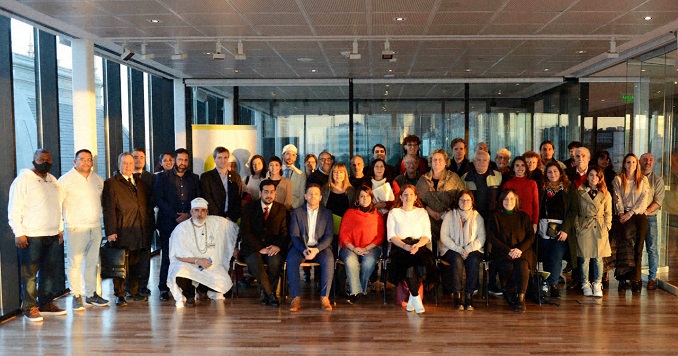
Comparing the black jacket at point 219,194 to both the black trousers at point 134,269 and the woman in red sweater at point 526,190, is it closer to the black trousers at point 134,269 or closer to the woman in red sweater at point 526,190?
the black trousers at point 134,269

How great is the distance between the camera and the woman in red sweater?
22.9 ft

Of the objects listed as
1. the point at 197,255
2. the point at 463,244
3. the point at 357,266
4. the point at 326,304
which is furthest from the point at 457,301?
the point at 197,255

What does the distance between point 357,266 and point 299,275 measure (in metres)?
0.64

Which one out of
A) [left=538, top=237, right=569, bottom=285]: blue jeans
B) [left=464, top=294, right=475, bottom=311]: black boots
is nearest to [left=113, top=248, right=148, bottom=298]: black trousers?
[left=464, top=294, right=475, bottom=311]: black boots

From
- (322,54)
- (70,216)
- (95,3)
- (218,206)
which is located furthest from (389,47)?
(70,216)

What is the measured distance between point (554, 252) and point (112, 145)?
6103 mm

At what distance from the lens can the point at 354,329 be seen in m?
5.91

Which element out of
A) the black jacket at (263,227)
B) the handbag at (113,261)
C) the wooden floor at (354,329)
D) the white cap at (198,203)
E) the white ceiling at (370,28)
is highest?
the white ceiling at (370,28)

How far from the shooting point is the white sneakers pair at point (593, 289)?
7188 mm

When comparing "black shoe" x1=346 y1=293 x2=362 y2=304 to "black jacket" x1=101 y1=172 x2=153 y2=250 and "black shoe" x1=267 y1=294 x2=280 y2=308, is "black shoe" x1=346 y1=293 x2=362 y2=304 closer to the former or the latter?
"black shoe" x1=267 y1=294 x2=280 y2=308

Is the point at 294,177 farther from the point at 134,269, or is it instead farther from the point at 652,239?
the point at 652,239

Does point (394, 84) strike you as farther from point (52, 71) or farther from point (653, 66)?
point (52, 71)

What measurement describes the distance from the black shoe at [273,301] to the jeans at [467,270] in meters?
1.86

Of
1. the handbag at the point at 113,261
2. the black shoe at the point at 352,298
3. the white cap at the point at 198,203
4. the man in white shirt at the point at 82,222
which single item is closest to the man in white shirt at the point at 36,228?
the man in white shirt at the point at 82,222
